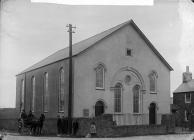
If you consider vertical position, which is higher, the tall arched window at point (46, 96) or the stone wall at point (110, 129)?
the tall arched window at point (46, 96)

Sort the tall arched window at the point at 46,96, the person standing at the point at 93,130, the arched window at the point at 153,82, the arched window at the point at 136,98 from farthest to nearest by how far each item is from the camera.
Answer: the arched window at the point at 153,82 → the tall arched window at the point at 46,96 → the arched window at the point at 136,98 → the person standing at the point at 93,130

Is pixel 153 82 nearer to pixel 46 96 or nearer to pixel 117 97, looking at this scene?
pixel 117 97

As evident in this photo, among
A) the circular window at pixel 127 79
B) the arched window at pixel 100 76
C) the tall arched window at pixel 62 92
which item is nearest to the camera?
the tall arched window at pixel 62 92

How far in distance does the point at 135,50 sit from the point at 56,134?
9.04 m

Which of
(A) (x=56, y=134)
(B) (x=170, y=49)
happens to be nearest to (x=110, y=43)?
(A) (x=56, y=134)

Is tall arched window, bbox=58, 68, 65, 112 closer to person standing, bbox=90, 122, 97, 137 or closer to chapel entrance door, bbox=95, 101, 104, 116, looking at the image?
chapel entrance door, bbox=95, 101, 104, 116

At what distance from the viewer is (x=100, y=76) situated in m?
23.3

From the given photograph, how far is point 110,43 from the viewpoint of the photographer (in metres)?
23.4

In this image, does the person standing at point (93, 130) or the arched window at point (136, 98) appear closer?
the person standing at point (93, 130)

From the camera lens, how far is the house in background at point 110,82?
22.2 meters

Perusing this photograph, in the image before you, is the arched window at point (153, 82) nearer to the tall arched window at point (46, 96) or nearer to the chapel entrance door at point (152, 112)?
the chapel entrance door at point (152, 112)

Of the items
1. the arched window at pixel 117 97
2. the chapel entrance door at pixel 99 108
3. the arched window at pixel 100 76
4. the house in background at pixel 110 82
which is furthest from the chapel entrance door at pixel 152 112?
the arched window at pixel 100 76

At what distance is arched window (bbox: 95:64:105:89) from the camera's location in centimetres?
2300

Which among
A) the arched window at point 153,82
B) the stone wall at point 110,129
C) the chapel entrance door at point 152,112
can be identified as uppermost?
the arched window at point 153,82
